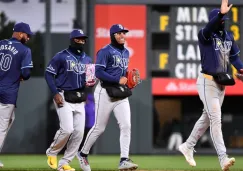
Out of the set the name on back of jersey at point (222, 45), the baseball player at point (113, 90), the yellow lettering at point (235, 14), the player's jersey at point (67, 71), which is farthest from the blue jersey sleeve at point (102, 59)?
the yellow lettering at point (235, 14)

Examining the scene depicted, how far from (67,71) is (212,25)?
2146 mm

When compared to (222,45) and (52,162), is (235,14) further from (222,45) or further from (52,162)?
(52,162)

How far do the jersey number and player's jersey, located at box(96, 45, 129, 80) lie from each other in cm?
129

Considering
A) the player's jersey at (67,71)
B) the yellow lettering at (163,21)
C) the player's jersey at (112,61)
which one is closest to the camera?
the player's jersey at (112,61)

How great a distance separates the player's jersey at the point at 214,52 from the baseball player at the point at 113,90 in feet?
3.71

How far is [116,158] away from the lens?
47.6ft

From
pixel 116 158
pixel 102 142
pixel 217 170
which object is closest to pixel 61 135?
pixel 217 170

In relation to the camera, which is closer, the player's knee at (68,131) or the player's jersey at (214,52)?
the player's jersey at (214,52)

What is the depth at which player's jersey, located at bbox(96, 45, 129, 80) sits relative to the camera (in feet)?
32.1

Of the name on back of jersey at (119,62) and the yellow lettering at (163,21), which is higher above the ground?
the yellow lettering at (163,21)

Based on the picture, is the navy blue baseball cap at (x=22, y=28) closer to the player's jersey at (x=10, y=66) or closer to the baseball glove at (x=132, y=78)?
the player's jersey at (x=10, y=66)

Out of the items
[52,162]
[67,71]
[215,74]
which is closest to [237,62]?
[215,74]

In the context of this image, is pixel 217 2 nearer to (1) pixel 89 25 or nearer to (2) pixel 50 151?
(1) pixel 89 25

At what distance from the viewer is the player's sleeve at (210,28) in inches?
362
